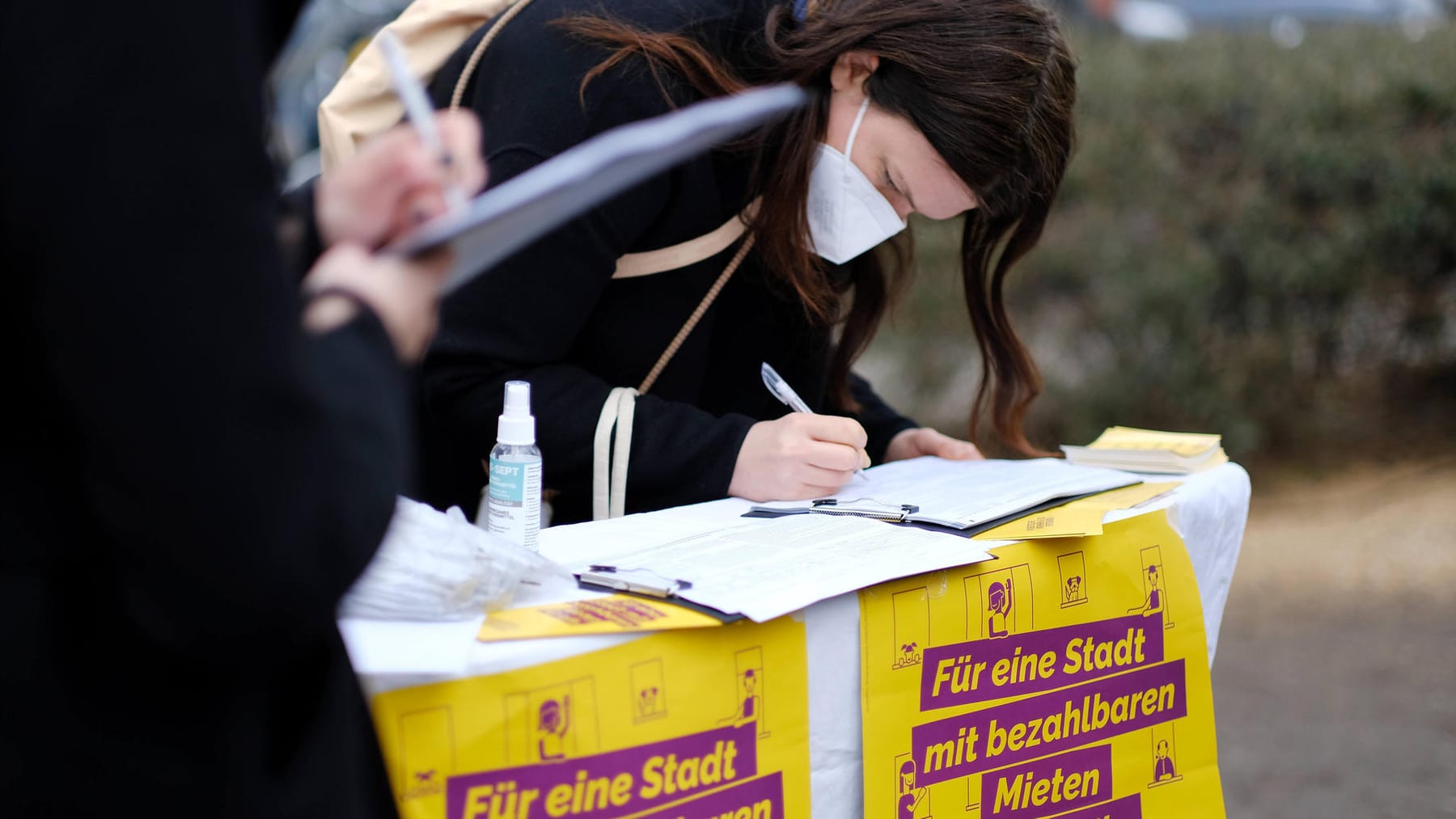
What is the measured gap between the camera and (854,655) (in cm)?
133

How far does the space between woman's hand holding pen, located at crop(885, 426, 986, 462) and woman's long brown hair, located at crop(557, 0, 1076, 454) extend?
0.37 metres

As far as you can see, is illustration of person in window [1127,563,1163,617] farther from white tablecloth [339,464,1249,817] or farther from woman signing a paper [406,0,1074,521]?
woman signing a paper [406,0,1074,521]

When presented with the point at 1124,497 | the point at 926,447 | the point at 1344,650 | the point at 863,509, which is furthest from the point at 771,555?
the point at 1344,650

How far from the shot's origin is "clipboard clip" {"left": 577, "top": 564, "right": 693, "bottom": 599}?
124 cm

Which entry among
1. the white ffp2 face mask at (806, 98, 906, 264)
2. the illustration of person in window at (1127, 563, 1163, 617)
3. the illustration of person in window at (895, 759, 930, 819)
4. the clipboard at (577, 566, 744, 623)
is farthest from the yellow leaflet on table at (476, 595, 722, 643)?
the white ffp2 face mask at (806, 98, 906, 264)

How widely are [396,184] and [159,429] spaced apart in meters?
0.25

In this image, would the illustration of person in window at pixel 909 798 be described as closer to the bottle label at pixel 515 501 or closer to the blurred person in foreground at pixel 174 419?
the bottle label at pixel 515 501

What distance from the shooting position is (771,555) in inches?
54.7

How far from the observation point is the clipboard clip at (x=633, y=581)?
124 centimetres

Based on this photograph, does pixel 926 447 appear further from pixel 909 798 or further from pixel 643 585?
pixel 643 585

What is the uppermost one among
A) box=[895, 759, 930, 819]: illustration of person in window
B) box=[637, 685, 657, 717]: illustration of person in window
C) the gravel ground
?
box=[637, 685, 657, 717]: illustration of person in window

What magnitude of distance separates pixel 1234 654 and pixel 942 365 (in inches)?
57.9

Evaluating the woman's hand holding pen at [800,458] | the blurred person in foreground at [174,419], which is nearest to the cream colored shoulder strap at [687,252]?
the woman's hand holding pen at [800,458]

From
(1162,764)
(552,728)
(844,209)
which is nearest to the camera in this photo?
(552,728)
